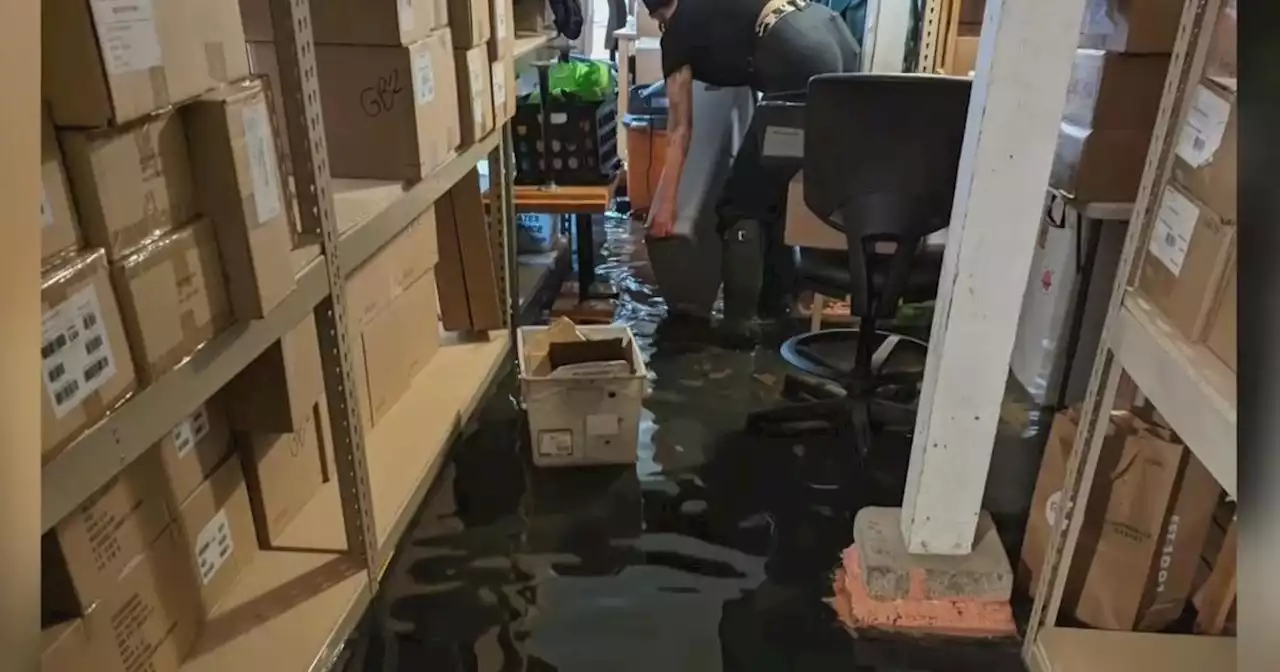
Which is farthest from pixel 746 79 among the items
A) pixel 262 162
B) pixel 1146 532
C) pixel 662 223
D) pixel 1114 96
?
pixel 262 162

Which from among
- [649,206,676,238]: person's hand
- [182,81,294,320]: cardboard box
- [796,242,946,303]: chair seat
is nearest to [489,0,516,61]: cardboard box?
[649,206,676,238]: person's hand

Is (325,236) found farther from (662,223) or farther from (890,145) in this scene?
(662,223)

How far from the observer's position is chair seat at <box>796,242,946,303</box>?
7.89ft

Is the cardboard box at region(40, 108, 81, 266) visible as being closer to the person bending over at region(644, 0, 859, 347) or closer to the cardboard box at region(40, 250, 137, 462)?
the cardboard box at region(40, 250, 137, 462)

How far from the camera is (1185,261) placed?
1.29 metres

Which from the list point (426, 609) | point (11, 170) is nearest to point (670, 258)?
point (426, 609)

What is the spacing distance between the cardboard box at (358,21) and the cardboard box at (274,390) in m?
0.65

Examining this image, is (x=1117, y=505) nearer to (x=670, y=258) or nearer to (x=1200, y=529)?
(x=1200, y=529)

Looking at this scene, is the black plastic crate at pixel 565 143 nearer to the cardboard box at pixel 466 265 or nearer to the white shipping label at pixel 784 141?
the cardboard box at pixel 466 265

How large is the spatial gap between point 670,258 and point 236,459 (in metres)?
1.83

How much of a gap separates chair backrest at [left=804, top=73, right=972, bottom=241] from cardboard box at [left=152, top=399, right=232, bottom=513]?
1.41m

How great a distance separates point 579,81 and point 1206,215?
2407 mm

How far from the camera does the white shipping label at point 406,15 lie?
2.00 meters

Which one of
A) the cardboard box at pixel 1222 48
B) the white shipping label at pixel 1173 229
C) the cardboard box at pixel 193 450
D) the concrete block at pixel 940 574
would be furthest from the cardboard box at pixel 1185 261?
the cardboard box at pixel 193 450
